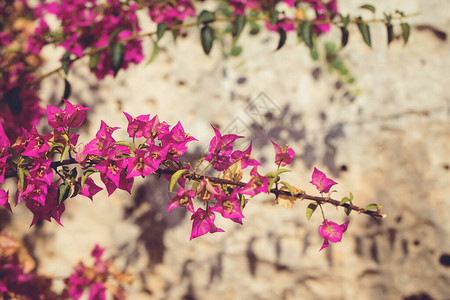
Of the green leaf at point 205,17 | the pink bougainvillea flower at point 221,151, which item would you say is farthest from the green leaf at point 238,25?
the pink bougainvillea flower at point 221,151

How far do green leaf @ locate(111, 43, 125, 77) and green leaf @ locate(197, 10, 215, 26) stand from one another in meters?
0.31

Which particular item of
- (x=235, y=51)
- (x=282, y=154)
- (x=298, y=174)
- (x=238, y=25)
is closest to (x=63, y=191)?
(x=282, y=154)

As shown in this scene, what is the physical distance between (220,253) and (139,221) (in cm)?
44

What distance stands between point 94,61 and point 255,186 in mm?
941

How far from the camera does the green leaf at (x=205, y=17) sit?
117 cm

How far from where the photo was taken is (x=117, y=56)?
1.24 m

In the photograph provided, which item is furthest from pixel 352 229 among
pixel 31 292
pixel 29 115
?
pixel 29 115

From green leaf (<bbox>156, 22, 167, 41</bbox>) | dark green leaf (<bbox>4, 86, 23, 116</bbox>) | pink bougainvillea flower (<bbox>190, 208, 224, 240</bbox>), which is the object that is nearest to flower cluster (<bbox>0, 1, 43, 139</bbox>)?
dark green leaf (<bbox>4, 86, 23, 116</bbox>)

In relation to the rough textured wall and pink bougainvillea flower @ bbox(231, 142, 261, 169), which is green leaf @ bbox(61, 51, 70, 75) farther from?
pink bougainvillea flower @ bbox(231, 142, 261, 169)

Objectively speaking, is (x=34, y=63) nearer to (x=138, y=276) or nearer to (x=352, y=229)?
(x=138, y=276)

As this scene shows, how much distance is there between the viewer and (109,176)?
0.65m

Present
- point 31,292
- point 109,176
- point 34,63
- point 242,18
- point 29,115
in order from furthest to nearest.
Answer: point 34,63, point 29,115, point 31,292, point 242,18, point 109,176

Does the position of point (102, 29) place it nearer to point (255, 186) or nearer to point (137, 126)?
point (137, 126)

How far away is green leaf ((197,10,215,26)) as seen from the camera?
1.17m
